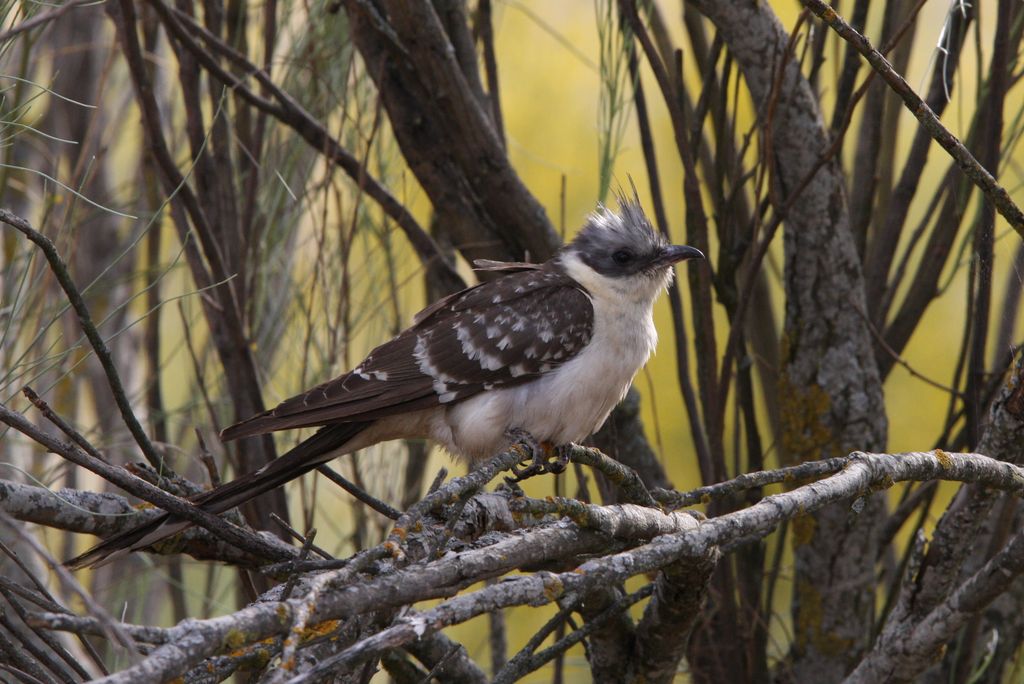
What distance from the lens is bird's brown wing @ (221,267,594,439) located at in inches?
121

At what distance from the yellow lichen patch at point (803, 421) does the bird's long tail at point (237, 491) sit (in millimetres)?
1285

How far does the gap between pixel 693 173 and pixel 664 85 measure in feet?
0.83

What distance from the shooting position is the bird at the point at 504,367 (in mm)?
3006

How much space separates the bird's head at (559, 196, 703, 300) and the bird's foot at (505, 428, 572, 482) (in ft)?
2.11

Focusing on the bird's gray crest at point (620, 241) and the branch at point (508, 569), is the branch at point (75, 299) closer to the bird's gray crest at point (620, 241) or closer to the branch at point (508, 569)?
the branch at point (508, 569)

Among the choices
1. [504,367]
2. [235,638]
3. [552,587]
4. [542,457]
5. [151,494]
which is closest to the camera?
[235,638]

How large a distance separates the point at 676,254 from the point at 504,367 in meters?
0.62

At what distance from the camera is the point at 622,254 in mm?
3498

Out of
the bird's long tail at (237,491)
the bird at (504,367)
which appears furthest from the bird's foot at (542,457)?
the bird's long tail at (237,491)

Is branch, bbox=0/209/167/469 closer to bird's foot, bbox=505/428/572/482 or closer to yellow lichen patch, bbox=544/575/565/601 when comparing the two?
yellow lichen patch, bbox=544/575/565/601

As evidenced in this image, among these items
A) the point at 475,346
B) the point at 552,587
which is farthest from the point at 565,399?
the point at 552,587

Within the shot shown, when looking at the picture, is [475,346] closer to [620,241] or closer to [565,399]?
[565,399]

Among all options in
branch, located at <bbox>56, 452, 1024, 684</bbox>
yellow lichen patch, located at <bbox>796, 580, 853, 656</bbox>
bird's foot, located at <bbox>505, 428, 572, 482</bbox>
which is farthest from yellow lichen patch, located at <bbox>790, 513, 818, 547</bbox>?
branch, located at <bbox>56, 452, 1024, 684</bbox>

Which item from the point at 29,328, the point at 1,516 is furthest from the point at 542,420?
the point at 1,516
